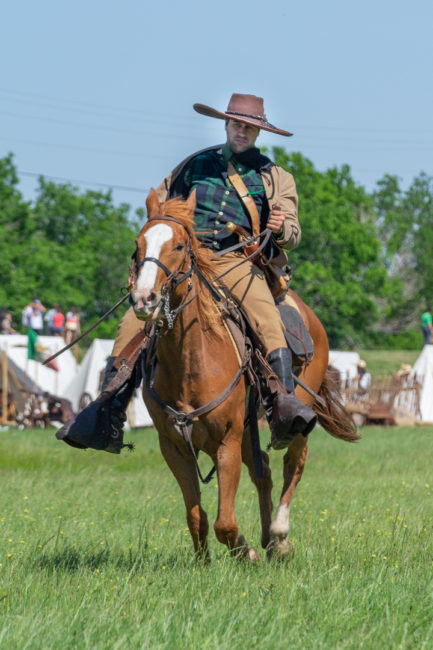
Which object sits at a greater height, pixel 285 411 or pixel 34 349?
pixel 34 349

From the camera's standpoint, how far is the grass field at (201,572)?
5.38 m

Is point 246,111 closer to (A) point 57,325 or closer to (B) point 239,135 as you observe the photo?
(B) point 239,135

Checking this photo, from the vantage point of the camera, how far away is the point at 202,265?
7.64 meters

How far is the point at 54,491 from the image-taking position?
13.4 m

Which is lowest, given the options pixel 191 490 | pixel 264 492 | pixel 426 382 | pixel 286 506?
pixel 286 506

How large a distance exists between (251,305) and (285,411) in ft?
2.90

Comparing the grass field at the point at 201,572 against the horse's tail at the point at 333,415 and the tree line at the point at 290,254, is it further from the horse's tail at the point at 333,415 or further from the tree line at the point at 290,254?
the tree line at the point at 290,254

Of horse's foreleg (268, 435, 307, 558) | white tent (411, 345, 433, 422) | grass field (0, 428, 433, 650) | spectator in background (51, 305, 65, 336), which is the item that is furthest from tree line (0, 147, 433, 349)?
horse's foreleg (268, 435, 307, 558)

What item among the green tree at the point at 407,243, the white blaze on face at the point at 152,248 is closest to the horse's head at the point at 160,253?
the white blaze on face at the point at 152,248

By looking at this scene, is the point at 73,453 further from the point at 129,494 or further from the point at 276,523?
the point at 276,523

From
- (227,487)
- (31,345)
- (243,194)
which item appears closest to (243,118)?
(243,194)

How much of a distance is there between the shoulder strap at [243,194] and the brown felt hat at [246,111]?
35 cm

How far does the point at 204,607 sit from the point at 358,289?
70484 mm

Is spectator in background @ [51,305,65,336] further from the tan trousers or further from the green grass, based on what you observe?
the tan trousers
